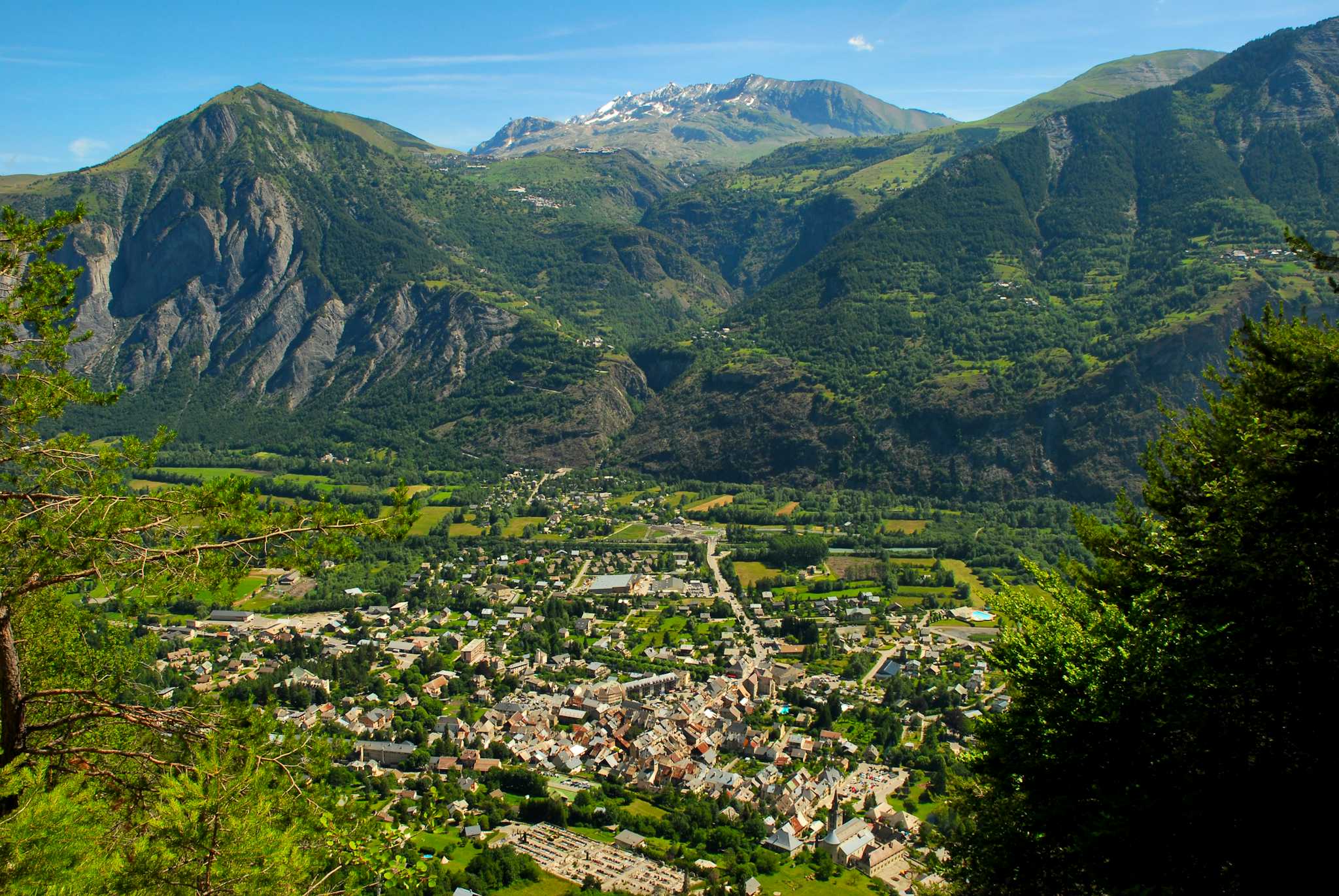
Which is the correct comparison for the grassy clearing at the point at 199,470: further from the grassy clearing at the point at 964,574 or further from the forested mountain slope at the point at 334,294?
the grassy clearing at the point at 964,574

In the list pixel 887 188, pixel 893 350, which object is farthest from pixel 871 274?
pixel 887 188

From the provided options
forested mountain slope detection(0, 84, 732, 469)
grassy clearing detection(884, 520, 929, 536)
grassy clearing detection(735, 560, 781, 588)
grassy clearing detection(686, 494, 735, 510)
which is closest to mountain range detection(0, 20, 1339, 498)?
forested mountain slope detection(0, 84, 732, 469)

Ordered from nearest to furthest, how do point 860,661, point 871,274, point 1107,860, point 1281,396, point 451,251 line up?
point 1107,860 < point 1281,396 < point 860,661 < point 871,274 < point 451,251

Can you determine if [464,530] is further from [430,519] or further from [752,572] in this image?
[752,572]

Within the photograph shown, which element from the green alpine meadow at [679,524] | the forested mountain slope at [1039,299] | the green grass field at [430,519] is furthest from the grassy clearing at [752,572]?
the green grass field at [430,519]

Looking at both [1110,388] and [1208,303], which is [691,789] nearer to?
[1110,388]

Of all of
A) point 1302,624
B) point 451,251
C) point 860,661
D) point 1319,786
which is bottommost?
point 860,661
